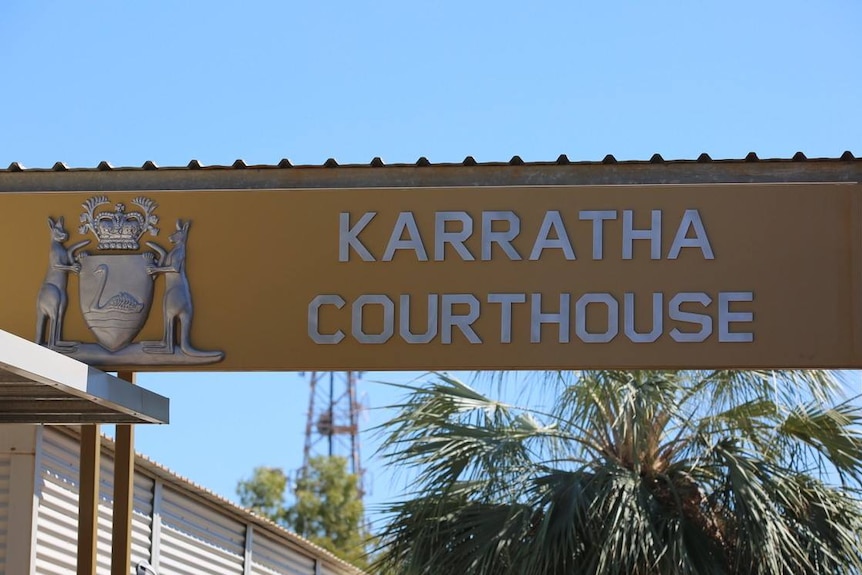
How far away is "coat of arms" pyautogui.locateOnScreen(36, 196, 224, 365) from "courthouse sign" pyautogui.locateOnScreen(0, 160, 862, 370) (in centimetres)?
1

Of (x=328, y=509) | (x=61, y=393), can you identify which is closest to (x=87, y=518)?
(x=61, y=393)

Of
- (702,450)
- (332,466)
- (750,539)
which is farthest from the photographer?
(332,466)

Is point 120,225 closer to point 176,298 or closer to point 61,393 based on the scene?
point 176,298

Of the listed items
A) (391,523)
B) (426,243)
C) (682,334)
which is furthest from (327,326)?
(391,523)

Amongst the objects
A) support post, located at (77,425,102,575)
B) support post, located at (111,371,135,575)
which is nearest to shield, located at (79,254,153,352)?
support post, located at (111,371,135,575)

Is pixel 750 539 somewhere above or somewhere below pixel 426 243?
below

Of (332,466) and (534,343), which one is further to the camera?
(332,466)

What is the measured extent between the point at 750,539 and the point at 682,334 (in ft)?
11.7

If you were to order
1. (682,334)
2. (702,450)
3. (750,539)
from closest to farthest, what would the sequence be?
(682,334) < (750,539) < (702,450)

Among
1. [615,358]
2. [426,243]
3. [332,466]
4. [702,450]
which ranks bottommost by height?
[332,466]

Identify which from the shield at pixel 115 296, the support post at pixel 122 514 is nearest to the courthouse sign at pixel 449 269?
the shield at pixel 115 296

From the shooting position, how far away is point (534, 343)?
9977mm

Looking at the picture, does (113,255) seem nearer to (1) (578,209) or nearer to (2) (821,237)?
(1) (578,209)

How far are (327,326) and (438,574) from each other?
13.1 ft
